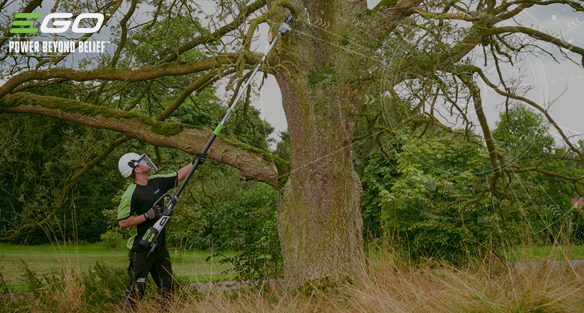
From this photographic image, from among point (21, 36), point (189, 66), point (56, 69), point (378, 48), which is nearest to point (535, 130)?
point (378, 48)

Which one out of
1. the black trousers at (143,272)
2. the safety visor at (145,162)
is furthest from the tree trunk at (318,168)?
the safety visor at (145,162)

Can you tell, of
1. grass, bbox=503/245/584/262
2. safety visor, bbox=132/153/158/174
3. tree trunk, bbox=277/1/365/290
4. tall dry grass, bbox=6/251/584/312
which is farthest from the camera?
tree trunk, bbox=277/1/365/290

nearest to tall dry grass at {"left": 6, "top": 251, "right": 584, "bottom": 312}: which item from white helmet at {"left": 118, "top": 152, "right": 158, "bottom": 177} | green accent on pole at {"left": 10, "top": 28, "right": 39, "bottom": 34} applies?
white helmet at {"left": 118, "top": 152, "right": 158, "bottom": 177}

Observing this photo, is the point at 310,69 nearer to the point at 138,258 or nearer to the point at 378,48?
the point at 378,48

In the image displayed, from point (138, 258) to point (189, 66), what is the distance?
276cm

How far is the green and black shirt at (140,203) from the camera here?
5.87 metres

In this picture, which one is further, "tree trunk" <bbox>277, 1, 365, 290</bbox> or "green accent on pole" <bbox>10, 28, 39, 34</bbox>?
"green accent on pole" <bbox>10, 28, 39, 34</bbox>

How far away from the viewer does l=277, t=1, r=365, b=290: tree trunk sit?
20.0ft

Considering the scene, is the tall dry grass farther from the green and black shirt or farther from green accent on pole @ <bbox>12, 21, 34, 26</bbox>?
green accent on pole @ <bbox>12, 21, 34, 26</bbox>

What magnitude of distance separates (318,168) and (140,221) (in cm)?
228

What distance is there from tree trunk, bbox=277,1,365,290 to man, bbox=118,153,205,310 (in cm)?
136

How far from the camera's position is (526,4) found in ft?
22.4

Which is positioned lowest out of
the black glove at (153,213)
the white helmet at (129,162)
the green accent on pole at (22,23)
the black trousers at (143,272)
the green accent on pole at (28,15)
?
the black trousers at (143,272)

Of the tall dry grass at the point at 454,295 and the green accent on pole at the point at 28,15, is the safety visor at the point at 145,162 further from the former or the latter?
the green accent on pole at the point at 28,15
